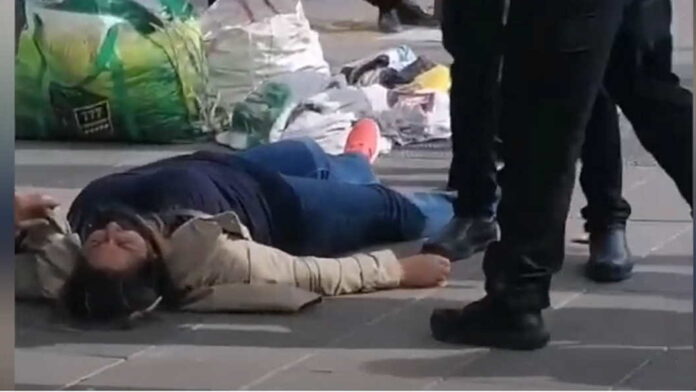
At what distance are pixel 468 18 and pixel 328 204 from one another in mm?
613

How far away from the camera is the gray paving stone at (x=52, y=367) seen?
10.8 feet

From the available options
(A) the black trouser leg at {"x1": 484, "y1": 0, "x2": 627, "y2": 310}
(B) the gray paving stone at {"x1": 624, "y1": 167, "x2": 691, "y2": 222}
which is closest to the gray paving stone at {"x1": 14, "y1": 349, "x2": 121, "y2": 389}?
(A) the black trouser leg at {"x1": 484, "y1": 0, "x2": 627, "y2": 310}

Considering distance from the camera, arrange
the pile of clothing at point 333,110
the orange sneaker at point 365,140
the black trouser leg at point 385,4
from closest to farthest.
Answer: the orange sneaker at point 365,140, the pile of clothing at point 333,110, the black trouser leg at point 385,4

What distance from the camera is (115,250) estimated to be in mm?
3625

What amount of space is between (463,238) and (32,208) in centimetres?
108

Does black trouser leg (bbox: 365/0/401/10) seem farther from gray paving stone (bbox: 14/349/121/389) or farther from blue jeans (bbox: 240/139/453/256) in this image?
gray paving stone (bbox: 14/349/121/389)

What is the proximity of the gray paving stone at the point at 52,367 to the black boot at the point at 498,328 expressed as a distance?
71cm

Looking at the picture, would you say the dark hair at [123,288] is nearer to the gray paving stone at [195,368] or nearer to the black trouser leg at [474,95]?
the gray paving stone at [195,368]

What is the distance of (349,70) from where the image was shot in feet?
21.4

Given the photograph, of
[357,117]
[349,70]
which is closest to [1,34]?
[357,117]

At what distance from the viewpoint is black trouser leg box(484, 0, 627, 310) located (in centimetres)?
320

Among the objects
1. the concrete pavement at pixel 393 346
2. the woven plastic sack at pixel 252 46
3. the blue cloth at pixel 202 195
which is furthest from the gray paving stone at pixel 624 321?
the woven plastic sack at pixel 252 46

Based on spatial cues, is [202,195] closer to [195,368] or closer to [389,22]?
[195,368]

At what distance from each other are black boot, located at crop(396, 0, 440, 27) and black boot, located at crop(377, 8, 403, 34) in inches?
2.0
